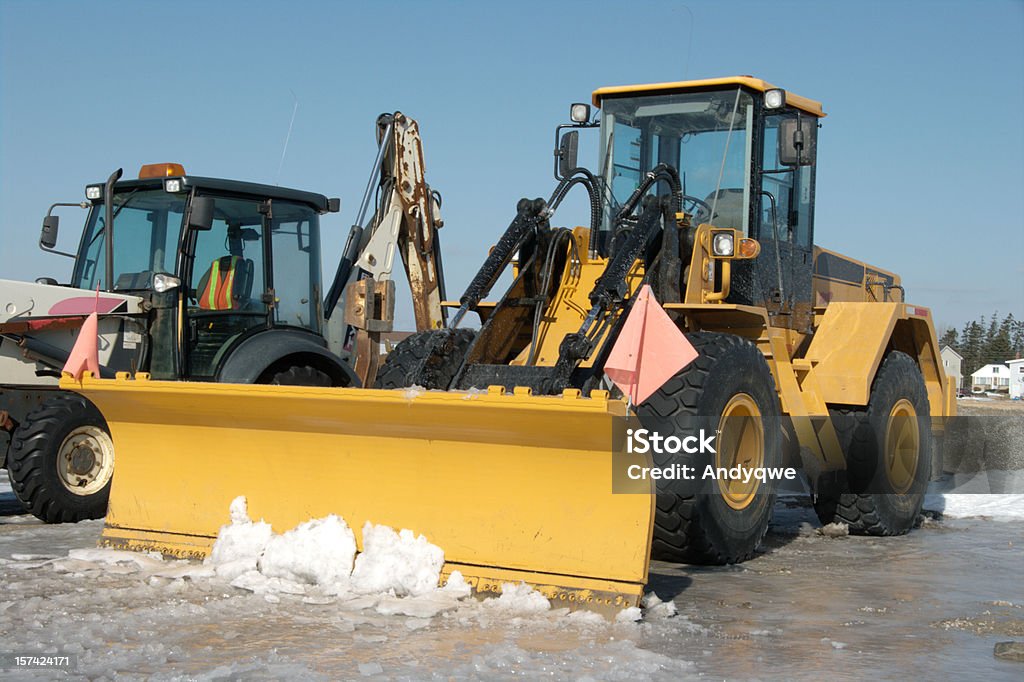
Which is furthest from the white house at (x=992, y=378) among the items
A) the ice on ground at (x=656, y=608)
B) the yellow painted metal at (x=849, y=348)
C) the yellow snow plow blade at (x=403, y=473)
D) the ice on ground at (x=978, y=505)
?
the yellow snow plow blade at (x=403, y=473)

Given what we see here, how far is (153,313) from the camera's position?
759 centimetres

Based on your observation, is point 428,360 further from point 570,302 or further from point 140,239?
point 140,239

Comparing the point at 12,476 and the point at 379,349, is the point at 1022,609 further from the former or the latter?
the point at 12,476

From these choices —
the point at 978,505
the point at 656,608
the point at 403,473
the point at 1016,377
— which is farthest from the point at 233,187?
the point at 1016,377

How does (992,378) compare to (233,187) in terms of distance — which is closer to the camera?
(233,187)

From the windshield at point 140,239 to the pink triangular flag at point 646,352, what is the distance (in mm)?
3890

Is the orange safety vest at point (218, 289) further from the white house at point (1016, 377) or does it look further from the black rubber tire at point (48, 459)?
the white house at point (1016, 377)

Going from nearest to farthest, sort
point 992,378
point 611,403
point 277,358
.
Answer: point 611,403, point 277,358, point 992,378

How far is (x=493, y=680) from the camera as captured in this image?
390 cm

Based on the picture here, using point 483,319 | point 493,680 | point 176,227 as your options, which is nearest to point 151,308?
point 176,227

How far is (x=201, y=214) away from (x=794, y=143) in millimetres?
3714

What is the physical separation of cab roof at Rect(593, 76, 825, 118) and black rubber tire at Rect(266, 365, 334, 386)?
2.66 m

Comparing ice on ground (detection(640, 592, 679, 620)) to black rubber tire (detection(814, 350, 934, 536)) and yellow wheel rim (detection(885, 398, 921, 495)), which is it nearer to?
black rubber tire (detection(814, 350, 934, 536))

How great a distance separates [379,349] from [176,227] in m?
1.77
